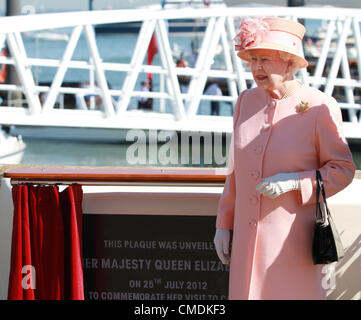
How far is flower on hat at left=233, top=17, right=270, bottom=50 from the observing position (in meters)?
3.01

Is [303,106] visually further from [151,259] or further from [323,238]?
[151,259]

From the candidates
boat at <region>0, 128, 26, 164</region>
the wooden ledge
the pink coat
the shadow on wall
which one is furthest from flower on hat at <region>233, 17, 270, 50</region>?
boat at <region>0, 128, 26, 164</region>

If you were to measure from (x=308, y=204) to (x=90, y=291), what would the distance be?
4.62 ft

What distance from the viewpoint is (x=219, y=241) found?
10.6 feet

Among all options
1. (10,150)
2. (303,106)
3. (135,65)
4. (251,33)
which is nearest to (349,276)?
(303,106)

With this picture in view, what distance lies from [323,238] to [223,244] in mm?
458

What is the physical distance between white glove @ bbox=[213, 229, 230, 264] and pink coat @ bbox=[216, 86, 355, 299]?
0.19ft

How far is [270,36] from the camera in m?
3.02

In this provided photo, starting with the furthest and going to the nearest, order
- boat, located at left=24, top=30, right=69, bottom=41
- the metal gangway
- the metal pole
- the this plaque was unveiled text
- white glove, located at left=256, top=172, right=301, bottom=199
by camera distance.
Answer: boat, located at left=24, top=30, right=69, bottom=41
the metal pole
the metal gangway
the this plaque was unveiled text
white glove, located at left=256, top=172, right=301, bottom=199

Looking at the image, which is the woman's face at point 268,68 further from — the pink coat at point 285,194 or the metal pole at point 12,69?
the metal pole at point 12,69

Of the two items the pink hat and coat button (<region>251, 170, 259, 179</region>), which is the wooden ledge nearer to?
coat button (<region>251, 170, 259, 179</region>)

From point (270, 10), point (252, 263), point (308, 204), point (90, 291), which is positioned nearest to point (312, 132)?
point (308, 204)
